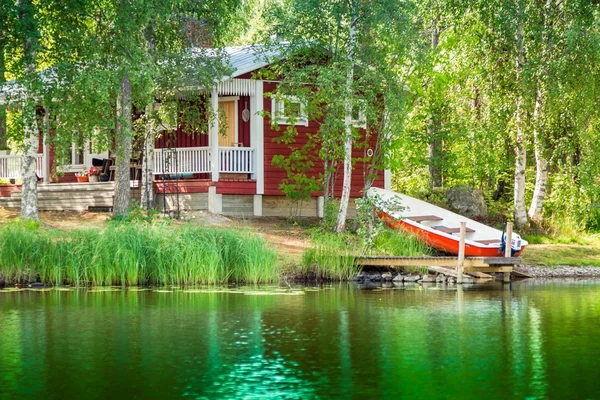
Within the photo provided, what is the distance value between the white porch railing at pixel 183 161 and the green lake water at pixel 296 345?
374 inches

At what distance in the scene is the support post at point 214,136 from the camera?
2667 centimetres

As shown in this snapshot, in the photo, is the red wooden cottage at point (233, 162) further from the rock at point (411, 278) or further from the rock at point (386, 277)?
the rock at point (411, 278)

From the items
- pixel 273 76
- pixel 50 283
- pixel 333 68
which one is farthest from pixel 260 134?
pixel 50 283

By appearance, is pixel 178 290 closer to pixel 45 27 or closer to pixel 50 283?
pixel 50 283

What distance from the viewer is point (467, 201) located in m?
30.3

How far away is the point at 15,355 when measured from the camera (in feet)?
37.5

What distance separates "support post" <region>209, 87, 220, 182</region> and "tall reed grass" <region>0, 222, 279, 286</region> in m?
7.42

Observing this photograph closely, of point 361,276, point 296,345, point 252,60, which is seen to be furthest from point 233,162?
point 296,345

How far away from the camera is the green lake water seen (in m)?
9.70

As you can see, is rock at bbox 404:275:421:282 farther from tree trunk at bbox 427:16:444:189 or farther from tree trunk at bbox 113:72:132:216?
tree trunk at bbox 427:16:444:189

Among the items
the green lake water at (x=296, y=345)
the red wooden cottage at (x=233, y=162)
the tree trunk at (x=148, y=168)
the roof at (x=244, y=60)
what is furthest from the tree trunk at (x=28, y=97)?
the green lake water at (x=296, y=345)

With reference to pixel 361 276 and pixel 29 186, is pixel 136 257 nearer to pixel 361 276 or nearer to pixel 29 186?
pixel 361 276

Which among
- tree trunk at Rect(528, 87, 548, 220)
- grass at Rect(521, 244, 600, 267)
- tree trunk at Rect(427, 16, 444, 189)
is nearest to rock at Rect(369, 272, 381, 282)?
grass at Rect(521, 244, 600, 267)

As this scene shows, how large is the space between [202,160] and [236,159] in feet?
3.07
